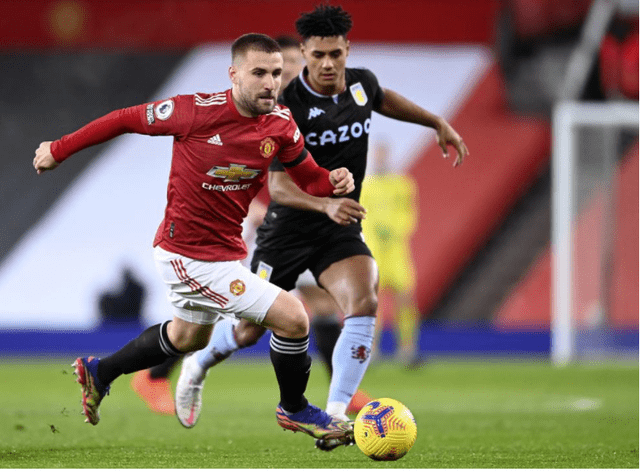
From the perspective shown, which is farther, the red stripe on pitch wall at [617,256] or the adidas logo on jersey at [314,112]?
the red stripe on pitch wall at [617,256]

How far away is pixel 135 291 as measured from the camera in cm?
1344

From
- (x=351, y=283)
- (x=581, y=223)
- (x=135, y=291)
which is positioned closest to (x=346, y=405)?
(x=351, y=283)

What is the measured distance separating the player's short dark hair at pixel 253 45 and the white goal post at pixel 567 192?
783 centimetres

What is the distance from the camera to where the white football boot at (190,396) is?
536cm

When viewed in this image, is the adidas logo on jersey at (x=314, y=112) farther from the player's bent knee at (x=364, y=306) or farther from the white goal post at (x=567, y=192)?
the white goal post at (x=567, y=192)

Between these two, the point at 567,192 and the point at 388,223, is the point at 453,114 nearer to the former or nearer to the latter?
the point at 567,192

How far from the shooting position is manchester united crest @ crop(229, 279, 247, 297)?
4.38 metres

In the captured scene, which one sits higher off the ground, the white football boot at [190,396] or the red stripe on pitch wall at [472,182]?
the red stripe on pitch wall at [472,182]

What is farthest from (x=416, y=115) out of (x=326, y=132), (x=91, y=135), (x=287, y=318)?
(x=91, y=135)

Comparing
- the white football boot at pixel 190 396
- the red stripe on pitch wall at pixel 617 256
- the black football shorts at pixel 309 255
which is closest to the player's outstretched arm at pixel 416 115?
the black football shorts at pixel 309 255

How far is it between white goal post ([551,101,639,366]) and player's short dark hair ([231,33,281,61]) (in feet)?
25.7

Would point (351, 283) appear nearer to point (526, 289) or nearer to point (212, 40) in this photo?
point (526, 289)

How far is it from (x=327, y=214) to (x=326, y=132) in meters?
0.52

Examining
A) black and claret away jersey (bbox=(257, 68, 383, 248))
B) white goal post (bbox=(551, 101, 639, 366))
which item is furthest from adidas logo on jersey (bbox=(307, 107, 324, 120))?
white goal post (bbox=(551, 101, 639, 366))
